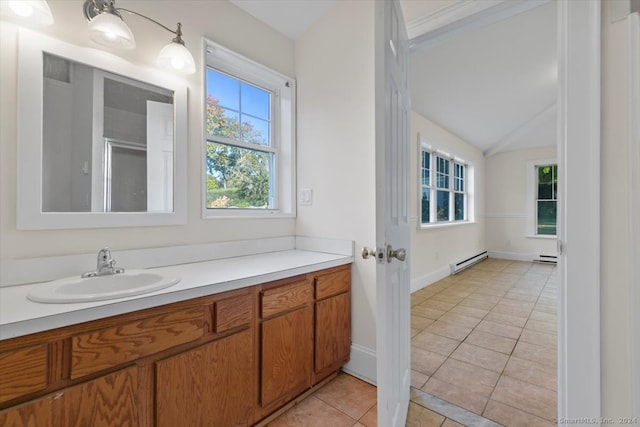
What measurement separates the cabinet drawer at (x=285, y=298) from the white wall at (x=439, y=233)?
7.42 ft

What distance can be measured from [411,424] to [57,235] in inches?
77.0

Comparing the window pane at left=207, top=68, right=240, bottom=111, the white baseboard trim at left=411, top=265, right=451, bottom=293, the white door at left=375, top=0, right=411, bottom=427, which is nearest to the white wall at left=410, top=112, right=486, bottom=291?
the white baseboard trim at left=411, top=265, right=451, bottom=293

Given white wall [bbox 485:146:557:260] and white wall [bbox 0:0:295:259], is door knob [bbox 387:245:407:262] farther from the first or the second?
white wall [bbox 485:146:557:260]

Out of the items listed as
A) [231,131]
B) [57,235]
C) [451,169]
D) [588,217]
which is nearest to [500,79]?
[451,169]

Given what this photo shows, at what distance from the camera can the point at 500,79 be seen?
3.40 metres

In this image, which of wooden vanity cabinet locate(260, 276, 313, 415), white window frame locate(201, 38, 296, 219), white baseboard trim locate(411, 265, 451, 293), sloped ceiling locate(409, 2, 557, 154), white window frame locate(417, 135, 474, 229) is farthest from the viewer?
white window frame locate(417, 135, 474, 229)

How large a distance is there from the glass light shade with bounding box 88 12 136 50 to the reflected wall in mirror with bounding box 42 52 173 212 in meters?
0.14

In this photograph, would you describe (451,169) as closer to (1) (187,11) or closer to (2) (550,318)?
(2) (550,318)

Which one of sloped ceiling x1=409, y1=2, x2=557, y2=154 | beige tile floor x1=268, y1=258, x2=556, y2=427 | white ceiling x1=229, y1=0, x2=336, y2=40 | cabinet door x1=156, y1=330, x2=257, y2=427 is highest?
sloped ceiling x1=409, y1=2, x2=557, y2=154

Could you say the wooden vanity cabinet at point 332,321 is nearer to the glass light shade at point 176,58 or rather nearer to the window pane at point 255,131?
the window pane at point 255,131

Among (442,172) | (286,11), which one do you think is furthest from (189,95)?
(442,172)

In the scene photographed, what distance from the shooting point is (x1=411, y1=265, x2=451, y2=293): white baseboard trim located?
3612mm

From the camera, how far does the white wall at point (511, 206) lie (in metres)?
5.75

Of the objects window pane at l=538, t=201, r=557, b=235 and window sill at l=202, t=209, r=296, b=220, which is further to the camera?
window pane at l=538, t=201, r=557, b=235
